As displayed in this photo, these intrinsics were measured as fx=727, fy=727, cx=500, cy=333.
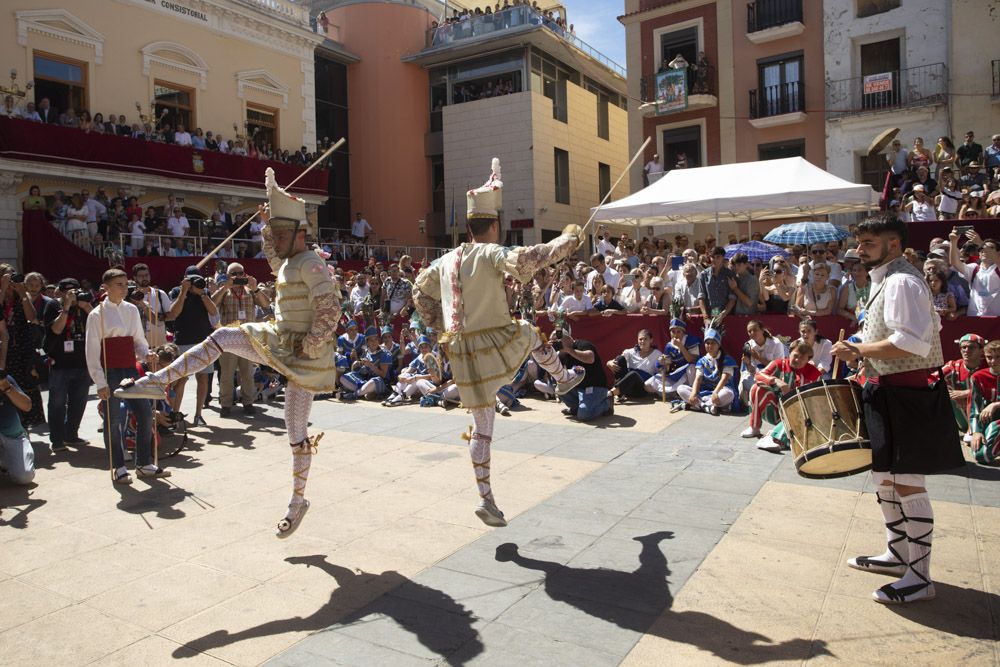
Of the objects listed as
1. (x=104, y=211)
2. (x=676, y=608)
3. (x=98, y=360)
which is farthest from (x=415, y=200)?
(x=676, y=608)

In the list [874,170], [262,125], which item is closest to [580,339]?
[874,170]

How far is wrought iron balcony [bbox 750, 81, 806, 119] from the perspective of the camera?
68.3 feet

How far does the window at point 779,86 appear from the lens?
20.9m

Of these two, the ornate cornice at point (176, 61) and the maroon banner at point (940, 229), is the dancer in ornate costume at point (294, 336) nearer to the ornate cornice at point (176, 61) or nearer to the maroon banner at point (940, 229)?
the maroon banner at point (940, 229)

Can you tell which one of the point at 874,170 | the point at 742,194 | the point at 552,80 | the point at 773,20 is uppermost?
the point at 552,80

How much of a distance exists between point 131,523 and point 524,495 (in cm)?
288

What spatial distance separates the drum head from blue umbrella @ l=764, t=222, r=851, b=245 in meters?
9.17

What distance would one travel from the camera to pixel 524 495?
5676mm

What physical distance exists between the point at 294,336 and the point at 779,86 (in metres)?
20.3

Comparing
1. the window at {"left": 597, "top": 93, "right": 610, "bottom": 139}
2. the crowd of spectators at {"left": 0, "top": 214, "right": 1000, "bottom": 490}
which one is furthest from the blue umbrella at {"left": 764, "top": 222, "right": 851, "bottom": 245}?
the window at {"left": 597, "top": 93, "right": 610, "bottom": 139}

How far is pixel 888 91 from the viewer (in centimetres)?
1933

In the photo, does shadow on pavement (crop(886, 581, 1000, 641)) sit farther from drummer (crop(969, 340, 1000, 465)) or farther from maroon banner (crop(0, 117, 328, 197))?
maroon banner (crop(0, 117, 328, 197))

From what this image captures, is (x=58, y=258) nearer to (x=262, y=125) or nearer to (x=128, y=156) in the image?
(x=128, y=156)

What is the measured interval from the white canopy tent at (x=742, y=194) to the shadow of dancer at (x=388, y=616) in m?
8.17
